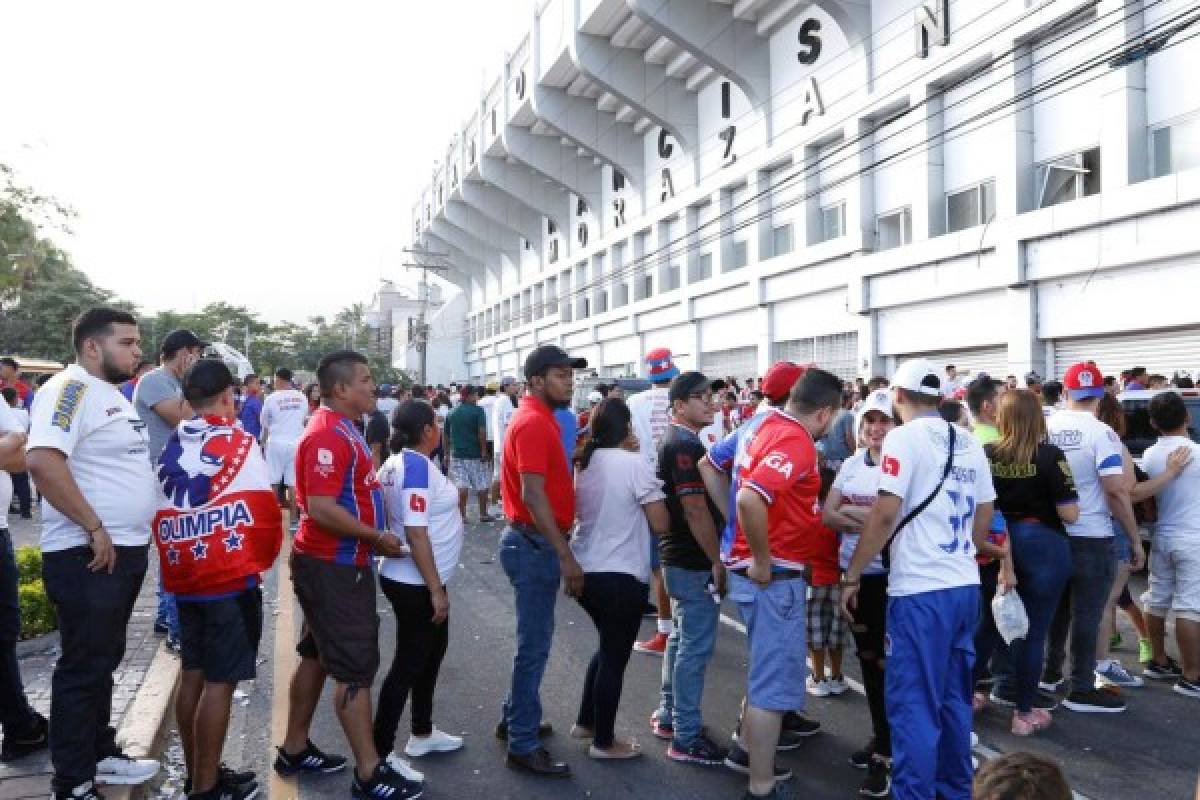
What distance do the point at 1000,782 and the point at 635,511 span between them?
2.69 metres

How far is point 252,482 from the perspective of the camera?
385 cm

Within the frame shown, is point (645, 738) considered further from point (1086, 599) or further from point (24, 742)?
point (24, 742)

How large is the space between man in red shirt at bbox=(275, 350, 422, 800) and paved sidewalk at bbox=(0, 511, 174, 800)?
3.74ft

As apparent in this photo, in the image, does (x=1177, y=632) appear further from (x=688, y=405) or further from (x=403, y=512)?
(x=403, y=512)

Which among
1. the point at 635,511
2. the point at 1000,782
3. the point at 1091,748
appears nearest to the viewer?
the point at 1000,782

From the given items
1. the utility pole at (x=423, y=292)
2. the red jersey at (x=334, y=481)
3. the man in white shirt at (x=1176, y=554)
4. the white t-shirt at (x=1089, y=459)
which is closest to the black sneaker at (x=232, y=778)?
the red jersey at (x=334, y=481)

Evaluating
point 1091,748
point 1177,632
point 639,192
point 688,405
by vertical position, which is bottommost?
point 1091,748

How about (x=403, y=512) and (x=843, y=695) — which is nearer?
(x=403, y=512)

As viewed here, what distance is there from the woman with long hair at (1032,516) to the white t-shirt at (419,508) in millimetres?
3063

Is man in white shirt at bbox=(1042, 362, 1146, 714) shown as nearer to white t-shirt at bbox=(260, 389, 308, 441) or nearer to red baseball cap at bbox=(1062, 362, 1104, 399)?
red baseball cap at bbox=(1062, 362, 1104, 399)

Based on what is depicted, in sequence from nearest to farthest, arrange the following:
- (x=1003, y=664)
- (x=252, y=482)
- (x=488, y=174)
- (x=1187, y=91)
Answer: (x=252, y=482) < (x=1003, y=664) < (x=1187, y=91) < (x=488, y=174)

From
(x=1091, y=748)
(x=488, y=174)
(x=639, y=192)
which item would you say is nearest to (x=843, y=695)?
(x=1091, y=748)

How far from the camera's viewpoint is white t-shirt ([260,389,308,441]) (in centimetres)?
1033

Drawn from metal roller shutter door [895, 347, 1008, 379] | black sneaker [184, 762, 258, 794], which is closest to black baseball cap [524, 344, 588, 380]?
black sneaker [184, 762, 258, 794]
